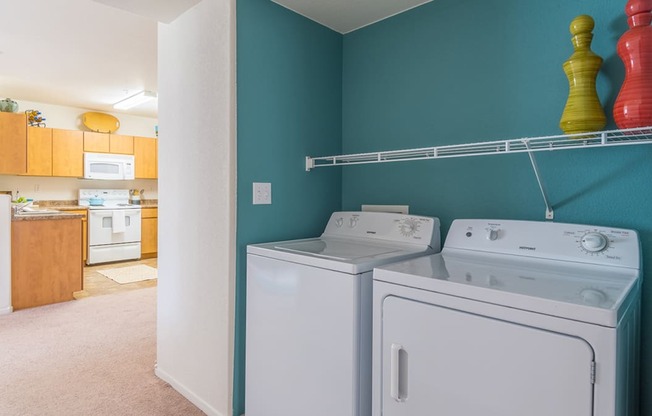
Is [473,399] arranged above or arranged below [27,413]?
above

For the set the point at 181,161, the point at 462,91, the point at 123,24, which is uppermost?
the point at 123,24

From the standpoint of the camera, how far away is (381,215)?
199 cm

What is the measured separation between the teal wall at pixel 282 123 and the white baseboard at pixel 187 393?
18cm

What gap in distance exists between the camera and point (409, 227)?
184 centimetres

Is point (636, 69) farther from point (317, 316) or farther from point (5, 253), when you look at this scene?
point (5, 253)

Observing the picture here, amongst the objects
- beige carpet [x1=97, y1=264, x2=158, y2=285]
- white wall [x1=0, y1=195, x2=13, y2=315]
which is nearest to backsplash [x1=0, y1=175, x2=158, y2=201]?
beige carpet [x1=97, y1=264, x2=158, y2=285]

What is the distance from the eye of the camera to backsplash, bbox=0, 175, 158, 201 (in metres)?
5.45

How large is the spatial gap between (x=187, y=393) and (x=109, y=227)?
4463 mm

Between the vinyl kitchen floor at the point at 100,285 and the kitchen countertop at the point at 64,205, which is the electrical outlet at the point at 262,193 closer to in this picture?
the vinyl kitchen floor at the point at 100,285

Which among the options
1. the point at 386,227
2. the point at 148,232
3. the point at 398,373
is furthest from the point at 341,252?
the point at 148,232

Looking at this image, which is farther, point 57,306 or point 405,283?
point 57,306

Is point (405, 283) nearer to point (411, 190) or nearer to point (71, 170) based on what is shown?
point (411, 190)

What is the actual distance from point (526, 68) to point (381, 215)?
0.92 m

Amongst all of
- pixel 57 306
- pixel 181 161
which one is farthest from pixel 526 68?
pixel 57 306
